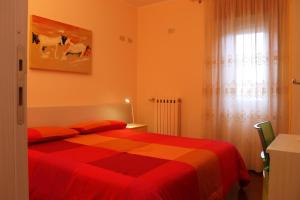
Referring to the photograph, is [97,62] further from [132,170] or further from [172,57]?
[132,170]

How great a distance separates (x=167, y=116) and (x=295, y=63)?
7.13 feet

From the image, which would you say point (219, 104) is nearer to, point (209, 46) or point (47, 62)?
point (209, 46)

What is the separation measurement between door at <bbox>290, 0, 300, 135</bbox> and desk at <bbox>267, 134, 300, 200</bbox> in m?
1.11

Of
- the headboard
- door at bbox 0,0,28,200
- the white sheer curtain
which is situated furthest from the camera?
the white sheer curtain

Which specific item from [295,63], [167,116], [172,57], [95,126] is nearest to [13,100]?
[95,126]

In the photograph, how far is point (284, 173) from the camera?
5.31ft

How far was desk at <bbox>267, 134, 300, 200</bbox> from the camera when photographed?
158cm

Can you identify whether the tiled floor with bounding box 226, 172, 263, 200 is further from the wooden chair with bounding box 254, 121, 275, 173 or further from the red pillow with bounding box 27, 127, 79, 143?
the red pillow with bounding box 27, 127, 79, 143

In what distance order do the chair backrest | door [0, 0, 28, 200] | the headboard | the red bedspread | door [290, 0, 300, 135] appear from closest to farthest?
door [0, 0, 28, 200] → the red bedspread → the chair backrest → door [290, 0, 300, 135] → the headboard

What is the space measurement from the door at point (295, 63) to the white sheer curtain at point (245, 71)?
60 cm

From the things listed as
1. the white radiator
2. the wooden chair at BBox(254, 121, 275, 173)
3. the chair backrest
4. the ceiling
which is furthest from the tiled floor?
the ceiling

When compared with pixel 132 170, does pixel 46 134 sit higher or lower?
higher

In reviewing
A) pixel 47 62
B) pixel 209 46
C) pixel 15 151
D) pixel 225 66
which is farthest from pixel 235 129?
pixel 15 151

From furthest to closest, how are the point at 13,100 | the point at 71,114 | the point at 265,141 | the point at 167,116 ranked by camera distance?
the point at 167,116 < the point at 71,114 < the point at 265,141 < the point at 13,100
